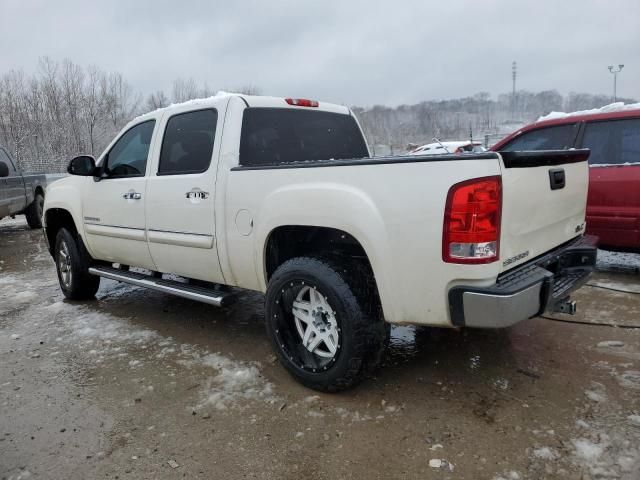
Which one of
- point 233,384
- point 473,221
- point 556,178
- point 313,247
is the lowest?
point 233,384

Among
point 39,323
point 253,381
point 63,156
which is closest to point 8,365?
point 39,323

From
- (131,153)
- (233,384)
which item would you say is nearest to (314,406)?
(233,384)

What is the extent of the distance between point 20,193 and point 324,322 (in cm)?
967

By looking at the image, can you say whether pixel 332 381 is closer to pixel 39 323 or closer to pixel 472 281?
pixel 472 281

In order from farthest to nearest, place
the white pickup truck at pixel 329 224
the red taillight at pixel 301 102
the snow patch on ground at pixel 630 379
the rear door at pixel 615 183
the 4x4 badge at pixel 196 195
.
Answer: the rear door at pixel 615 183 < the red taillight at pixel 301 102 < the 4x4 badge at pixel 196 195 < the snow patch on ground at pixel 630 379 < the white pickup truck at pixel 329 224

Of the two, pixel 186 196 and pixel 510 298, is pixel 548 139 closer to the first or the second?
pixel 510 298

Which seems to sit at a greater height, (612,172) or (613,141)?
(613,141)

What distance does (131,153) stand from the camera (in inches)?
176

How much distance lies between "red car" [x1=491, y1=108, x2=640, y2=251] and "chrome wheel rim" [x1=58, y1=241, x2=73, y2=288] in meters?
5.49

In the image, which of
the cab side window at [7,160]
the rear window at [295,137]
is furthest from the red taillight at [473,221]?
the cab side window at [7,160]

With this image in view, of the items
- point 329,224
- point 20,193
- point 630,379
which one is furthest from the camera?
point 20,193

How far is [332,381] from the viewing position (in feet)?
9.55

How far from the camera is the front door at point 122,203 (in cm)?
422

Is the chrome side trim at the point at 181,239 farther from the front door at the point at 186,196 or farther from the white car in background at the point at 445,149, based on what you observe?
the white car in background at the point at 445,149
